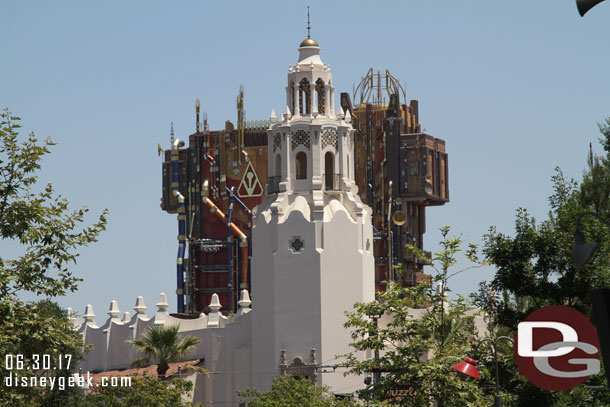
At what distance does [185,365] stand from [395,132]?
30.8 meters

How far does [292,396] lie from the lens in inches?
2247

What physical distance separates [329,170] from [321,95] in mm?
4485

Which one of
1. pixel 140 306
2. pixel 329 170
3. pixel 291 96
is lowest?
pixel 140 306

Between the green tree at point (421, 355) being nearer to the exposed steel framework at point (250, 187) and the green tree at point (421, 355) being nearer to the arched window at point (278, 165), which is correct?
the arched window at point (278, 165)

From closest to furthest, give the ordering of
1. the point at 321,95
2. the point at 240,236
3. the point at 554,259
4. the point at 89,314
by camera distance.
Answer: the point at 554,259 → the point at 321,95 → the point at 89,314 → the point at 240,236

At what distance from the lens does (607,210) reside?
40.9 m

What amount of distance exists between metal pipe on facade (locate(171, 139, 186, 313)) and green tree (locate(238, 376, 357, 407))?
37.1 m

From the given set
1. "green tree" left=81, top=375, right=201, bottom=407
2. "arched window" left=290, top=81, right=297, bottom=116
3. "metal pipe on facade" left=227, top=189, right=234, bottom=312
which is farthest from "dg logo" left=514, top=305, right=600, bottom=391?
"metal pipe on facade" left=227, top=189, right=234, bottom=312

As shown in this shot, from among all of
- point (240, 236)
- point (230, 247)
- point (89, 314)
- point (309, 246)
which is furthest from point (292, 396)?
point (240, 236)

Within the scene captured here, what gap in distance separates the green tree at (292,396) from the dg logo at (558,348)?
16451 mm

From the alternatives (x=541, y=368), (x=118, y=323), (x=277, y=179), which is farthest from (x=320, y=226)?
(x=541, y=368)

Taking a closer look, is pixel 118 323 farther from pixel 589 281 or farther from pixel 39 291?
pixel 39 291

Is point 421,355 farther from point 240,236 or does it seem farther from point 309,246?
point 240,236

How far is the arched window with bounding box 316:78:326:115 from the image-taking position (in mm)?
74375
